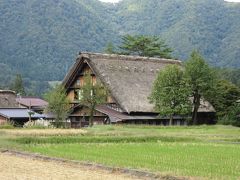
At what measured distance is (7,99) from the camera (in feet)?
168

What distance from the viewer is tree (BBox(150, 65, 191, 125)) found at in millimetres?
38094

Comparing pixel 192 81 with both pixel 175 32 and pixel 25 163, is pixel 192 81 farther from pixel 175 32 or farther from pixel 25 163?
pixel 175 32

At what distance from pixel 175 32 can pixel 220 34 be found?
9.53m

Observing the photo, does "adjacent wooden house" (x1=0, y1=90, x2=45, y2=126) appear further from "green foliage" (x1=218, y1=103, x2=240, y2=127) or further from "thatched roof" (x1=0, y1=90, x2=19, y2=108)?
"green foliage" (x1=218, y1=103, x2=240, y2=127)

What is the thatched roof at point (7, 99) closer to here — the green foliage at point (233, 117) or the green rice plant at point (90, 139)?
the green foliage at point (233, 117)

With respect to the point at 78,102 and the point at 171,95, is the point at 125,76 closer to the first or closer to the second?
the point at 78,102

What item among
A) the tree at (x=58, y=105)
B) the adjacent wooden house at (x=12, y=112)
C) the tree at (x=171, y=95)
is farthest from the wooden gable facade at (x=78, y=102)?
the tree at (x=171, y=95)

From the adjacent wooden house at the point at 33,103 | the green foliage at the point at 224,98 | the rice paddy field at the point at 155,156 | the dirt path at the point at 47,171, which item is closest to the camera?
the dirt path at the point at 47,171

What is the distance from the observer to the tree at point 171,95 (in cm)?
3809

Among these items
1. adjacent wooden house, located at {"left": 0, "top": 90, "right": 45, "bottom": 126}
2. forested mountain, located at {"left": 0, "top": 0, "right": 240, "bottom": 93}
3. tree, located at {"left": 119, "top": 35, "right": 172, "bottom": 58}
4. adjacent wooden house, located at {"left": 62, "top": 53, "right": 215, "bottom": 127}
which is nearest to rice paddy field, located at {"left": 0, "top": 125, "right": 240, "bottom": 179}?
adjacent wooden house, located at {"left": 62, "top": 53, "right": 215, "bottom": 127}

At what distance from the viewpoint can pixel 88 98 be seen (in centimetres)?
3888

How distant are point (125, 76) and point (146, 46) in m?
19.6

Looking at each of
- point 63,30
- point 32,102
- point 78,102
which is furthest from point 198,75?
point 63,30

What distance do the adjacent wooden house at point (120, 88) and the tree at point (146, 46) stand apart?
12739 mm
